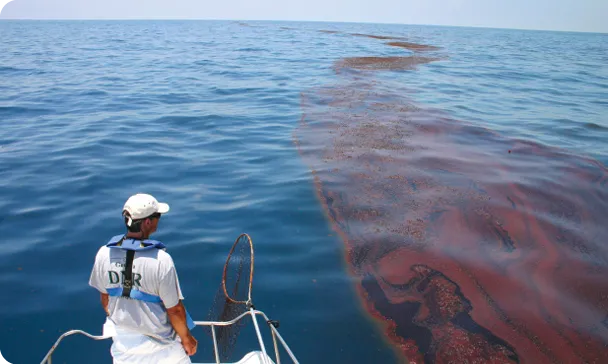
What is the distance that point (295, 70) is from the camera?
1190 inches

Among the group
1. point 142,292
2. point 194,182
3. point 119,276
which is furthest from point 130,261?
point 194,182

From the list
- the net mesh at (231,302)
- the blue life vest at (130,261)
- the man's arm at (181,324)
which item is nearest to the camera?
the blue life vest at (130,261)

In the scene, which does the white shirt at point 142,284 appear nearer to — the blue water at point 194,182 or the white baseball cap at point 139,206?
the white baseball cap at point 139,206

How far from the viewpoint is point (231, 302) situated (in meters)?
5.02

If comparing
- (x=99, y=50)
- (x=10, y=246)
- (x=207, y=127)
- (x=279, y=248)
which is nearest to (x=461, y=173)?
(x=279, y=248)

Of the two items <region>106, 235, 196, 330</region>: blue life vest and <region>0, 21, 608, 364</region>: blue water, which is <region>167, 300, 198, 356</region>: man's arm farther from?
<region>0, 21, 608, 364</region>: blue water

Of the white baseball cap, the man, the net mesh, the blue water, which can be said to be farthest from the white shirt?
the blue water

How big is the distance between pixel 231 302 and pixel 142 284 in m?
1.87

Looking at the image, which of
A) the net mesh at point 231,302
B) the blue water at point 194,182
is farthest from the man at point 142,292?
the blue water at point 194,182

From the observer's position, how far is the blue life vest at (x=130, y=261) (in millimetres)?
3234

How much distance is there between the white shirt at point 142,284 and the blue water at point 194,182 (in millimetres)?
1984

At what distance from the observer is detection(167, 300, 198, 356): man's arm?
354 cm

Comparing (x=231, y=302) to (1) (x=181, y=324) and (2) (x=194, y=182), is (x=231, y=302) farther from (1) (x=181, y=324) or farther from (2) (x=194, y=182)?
(2) (x=194, y=182)

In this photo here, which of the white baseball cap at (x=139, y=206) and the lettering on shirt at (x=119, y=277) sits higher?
the white baseball cap at (x=139, y=206)
